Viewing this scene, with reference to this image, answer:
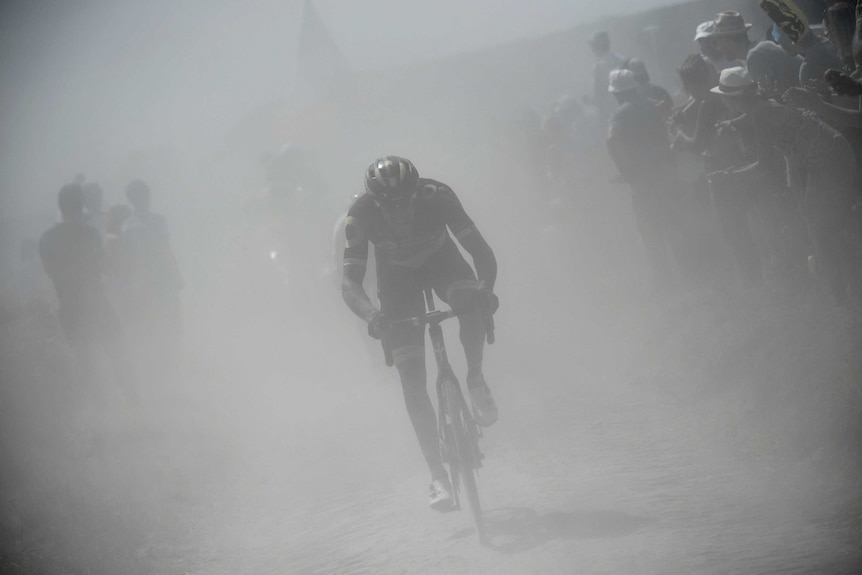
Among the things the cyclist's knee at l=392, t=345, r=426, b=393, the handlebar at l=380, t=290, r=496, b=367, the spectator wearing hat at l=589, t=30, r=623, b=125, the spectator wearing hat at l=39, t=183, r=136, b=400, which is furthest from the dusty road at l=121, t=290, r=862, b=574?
the spectator wearing hat at l=589, t=30, r=623, b=125

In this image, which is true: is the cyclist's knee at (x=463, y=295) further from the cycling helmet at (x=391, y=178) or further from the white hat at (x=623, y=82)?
the white hat at (x=623, y=82)

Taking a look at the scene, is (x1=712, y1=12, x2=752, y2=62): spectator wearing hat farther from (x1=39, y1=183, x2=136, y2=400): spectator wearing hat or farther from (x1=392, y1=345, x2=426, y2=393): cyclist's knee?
(x1=39, y1=183, x2=136, y2=400): spectator wearing hat

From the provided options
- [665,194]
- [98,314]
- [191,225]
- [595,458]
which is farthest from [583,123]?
[191,225]

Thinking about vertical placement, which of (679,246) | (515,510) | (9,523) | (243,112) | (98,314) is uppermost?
(243,112)

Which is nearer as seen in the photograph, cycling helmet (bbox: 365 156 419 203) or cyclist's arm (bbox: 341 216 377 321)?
cycling helmet (bbox: 365 156 419 203)

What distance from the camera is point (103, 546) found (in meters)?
8.63

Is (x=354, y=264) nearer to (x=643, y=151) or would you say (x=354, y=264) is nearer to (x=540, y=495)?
(x=540, y=495)

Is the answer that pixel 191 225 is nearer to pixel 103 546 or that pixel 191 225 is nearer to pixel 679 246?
pixel 679 246

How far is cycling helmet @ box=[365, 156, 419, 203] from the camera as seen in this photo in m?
7.41

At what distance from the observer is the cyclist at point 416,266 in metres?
7.64

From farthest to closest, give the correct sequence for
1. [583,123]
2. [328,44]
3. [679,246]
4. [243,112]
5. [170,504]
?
[243,112] < [328,44] < [583,123] < [679,246] < [170,504]

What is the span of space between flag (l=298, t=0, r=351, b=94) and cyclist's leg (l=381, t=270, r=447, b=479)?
87.7 feet

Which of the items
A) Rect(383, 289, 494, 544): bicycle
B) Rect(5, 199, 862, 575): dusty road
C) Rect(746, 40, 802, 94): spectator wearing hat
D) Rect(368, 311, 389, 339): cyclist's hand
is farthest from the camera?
Rect(746, 40, 802, 94): spectator wearing hat

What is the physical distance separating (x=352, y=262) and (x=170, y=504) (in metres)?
3.81
